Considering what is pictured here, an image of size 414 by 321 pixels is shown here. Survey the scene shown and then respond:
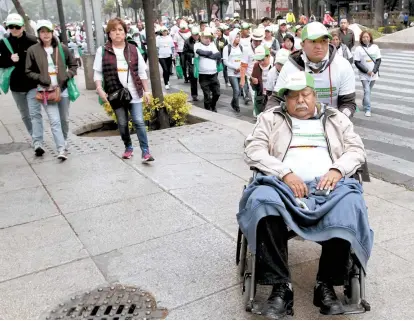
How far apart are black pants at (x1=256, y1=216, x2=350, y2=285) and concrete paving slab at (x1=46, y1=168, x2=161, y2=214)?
103 inches

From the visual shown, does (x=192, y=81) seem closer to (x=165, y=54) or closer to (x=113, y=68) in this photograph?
(x=165, y=54)

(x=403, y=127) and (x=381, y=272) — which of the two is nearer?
(x=381, y=272)

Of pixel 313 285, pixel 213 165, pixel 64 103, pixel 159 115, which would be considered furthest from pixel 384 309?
pixel 159 115

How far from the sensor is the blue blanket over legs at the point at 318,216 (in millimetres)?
A: 2914

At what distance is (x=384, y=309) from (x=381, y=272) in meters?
0.50

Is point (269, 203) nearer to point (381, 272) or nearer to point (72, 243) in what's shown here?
point (381, 272)

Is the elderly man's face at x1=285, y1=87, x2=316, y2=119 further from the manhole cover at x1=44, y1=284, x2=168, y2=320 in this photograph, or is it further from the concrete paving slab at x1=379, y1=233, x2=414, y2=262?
the manhole cover at x1=44, y1=284, x2=168, y2=320

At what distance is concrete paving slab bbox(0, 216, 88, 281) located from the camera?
3.96 m

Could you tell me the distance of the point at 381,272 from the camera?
3.63 meters

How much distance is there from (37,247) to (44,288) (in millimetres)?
741

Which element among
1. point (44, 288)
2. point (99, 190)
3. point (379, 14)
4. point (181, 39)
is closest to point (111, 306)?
point (44, 288)

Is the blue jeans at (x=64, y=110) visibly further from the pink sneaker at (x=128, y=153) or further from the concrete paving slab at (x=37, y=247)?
the concrete paving slab at (x=37, y=247)

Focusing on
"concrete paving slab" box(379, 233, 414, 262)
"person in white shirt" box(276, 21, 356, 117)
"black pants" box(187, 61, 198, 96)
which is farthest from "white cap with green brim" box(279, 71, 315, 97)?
"black pants" box(187, 61, 198, 96)

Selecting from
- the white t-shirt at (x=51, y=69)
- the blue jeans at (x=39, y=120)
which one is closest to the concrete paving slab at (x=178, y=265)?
the blue jeans at (x=39, y=120)
